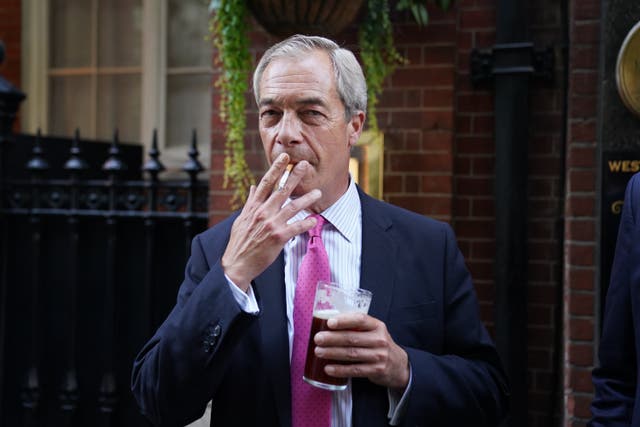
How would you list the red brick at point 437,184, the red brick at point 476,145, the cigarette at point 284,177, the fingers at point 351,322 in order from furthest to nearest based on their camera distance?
1. the red brick at point 476,145
2. the red brick at point 437,184
3. the cigarette at point 284,177
4. the fingers at point 351,322

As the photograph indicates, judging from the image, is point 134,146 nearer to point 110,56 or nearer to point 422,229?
point 110,56

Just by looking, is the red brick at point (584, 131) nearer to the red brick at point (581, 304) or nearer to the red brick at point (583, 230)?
the red brick at point (583, 230)

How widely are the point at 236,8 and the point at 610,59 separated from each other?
65.8 inches

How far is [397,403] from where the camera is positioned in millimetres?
1960

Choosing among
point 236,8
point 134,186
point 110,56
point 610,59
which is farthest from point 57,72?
point 610,59

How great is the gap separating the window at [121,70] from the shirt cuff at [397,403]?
3.85 metres

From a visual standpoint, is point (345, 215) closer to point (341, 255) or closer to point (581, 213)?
point (341, 255)

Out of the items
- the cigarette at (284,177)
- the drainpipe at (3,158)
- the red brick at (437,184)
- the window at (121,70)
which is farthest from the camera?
the window at (121,70)

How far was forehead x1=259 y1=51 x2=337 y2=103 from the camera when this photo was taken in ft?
6.64

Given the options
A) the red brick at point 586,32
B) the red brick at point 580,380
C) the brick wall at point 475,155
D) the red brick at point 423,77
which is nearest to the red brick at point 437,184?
the brick wall at point 475,155

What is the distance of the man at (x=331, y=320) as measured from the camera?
183cm

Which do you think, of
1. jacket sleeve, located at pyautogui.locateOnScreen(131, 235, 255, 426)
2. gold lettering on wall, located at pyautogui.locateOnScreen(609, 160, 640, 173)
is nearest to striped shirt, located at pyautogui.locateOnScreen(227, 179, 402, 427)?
jacket sleeve, located at pyautogui.locateOnScreen(131, 235, 255, 426)

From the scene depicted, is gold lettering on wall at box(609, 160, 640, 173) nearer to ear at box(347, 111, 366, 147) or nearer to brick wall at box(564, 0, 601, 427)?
brick wall at box(564, 0, 601, 427)

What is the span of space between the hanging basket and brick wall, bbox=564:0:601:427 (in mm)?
988
